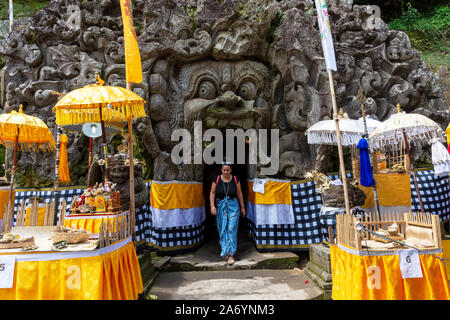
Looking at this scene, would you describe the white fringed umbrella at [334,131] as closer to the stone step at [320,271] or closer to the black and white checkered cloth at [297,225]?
the black and white checkered cloth at [297,225]

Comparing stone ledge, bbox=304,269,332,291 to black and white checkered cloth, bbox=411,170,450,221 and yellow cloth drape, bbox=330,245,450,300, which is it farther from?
black and white checkered cloth, bbox=411,170,450,221

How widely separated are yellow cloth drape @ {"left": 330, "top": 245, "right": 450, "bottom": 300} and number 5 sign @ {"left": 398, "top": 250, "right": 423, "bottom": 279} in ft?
0.14

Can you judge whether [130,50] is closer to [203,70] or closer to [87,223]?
[87,223]

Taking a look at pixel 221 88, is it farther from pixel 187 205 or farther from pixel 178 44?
pixel 187 205

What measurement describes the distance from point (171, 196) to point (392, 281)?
5032mm

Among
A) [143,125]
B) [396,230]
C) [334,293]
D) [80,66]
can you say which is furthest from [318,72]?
[80,66]

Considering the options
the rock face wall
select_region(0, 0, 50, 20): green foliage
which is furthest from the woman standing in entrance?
select_region(0, 0, 50, 20): green foliage

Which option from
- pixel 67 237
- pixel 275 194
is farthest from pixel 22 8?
pixel 67 237

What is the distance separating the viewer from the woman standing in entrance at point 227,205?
6254 mm

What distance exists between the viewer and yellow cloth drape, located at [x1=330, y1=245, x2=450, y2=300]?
3.08 meters

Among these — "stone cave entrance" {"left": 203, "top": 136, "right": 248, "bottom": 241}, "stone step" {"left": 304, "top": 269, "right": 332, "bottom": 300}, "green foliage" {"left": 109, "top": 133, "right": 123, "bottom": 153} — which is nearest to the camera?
"stone step" {"left": 304, "top": 269, "right": 332, "bottom": 300}

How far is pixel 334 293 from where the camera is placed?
3.70 metres

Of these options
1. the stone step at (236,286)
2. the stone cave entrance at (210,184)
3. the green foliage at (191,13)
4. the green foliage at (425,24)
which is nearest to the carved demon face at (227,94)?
the green foliage at (191,13)

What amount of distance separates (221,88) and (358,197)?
14.3 feet
